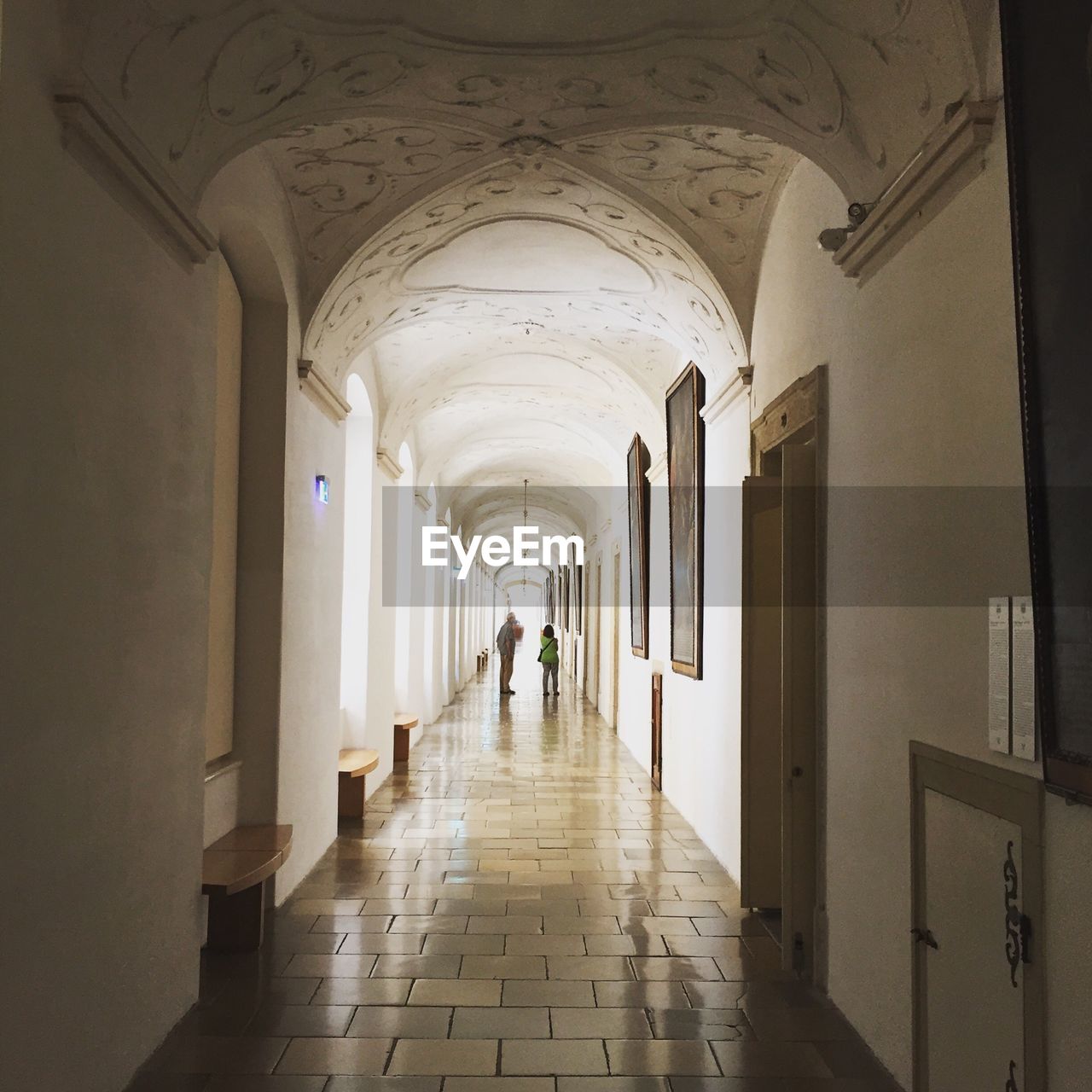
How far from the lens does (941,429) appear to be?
360cm

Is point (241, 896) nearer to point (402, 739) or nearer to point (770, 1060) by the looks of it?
point (770, 1060)

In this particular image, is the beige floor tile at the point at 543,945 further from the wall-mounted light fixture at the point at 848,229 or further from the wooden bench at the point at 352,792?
the wall-mounted light fixture at the point at 848,229

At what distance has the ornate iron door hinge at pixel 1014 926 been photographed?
2863mm

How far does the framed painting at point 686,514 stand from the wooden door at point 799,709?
117 inches

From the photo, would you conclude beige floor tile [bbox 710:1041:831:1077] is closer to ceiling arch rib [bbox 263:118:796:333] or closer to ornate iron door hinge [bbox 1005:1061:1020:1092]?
ornate iron door hinge [bbox 1005:1061:1020:1092]

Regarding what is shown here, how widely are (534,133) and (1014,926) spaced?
14.4 ft

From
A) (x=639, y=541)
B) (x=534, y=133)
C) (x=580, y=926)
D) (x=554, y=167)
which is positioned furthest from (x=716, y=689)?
(x=639, y=541)

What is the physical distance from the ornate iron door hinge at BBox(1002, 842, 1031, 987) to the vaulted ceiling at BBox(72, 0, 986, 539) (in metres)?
2.46

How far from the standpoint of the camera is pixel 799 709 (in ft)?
16.8

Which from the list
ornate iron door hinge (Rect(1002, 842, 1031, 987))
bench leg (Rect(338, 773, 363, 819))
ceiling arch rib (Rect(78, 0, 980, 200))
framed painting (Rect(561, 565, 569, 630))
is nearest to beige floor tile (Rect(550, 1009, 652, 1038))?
ornate iron door hinge (Rect(1002, 842, 1031, 987))

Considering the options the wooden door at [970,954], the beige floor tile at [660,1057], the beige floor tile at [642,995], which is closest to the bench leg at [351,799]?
the beige floor tile at [642,995]

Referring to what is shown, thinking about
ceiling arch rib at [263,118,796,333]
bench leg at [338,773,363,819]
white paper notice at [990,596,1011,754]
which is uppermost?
ceiling arch rib at [263,118,796,333]

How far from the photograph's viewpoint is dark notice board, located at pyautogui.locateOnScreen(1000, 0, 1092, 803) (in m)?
2.48

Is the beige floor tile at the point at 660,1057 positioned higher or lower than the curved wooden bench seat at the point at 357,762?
lower
